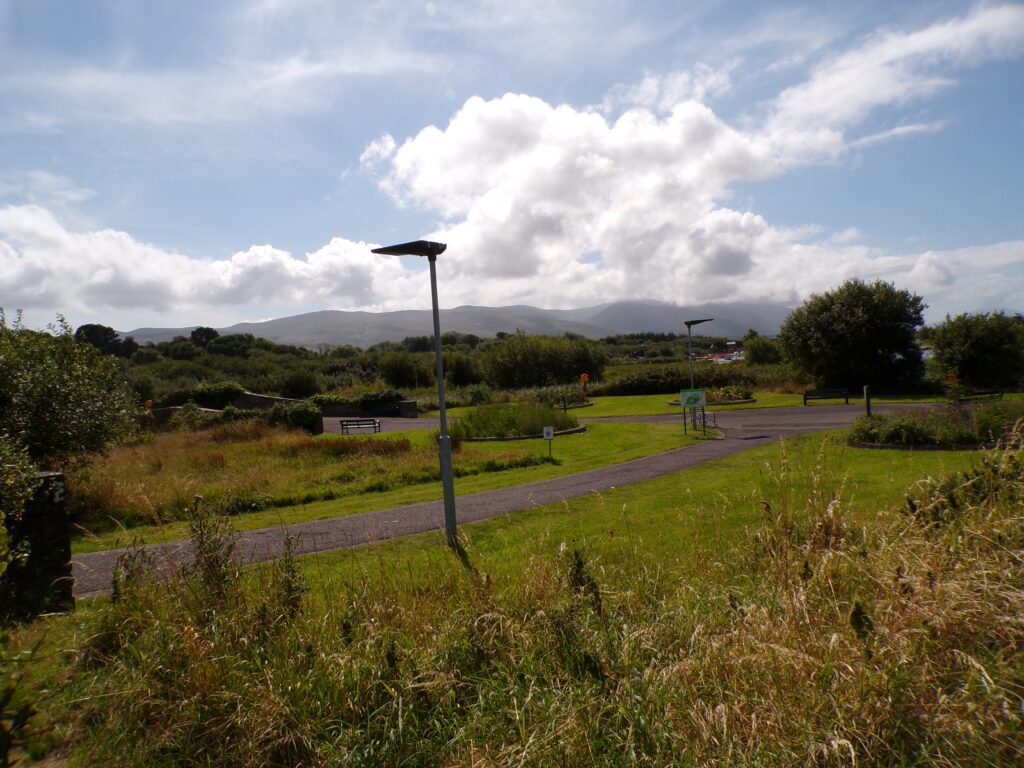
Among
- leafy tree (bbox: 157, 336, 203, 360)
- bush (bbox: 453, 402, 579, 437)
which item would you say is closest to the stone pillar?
bush (bbox: 453, 402, 579, 437)

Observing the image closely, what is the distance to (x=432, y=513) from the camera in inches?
425

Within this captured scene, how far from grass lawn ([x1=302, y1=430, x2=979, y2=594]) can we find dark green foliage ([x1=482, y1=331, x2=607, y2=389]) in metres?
42.8

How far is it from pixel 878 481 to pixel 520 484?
21.5ft

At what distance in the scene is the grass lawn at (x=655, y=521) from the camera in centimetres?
636

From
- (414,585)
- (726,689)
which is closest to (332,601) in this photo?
(414,585)

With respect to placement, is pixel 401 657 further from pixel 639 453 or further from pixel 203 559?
pixel 639 453

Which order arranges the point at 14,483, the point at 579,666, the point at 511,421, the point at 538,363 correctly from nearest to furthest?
1. the point at 579,666
2. the point at 14,483
3. the point at 511,421
4. the point at 538,363

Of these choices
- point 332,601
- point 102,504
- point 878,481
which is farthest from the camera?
point 102,504

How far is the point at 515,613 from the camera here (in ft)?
15.5

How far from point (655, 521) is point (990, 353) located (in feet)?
99.5

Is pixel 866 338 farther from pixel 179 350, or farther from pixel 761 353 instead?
pixel 179 350

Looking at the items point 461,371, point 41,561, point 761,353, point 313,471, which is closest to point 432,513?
point 41,561

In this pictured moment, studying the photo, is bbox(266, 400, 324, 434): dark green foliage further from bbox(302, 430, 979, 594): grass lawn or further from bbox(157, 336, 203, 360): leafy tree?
bbox(157, 336, 203, 360): leafy tree

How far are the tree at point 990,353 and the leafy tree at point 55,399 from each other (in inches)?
1308
